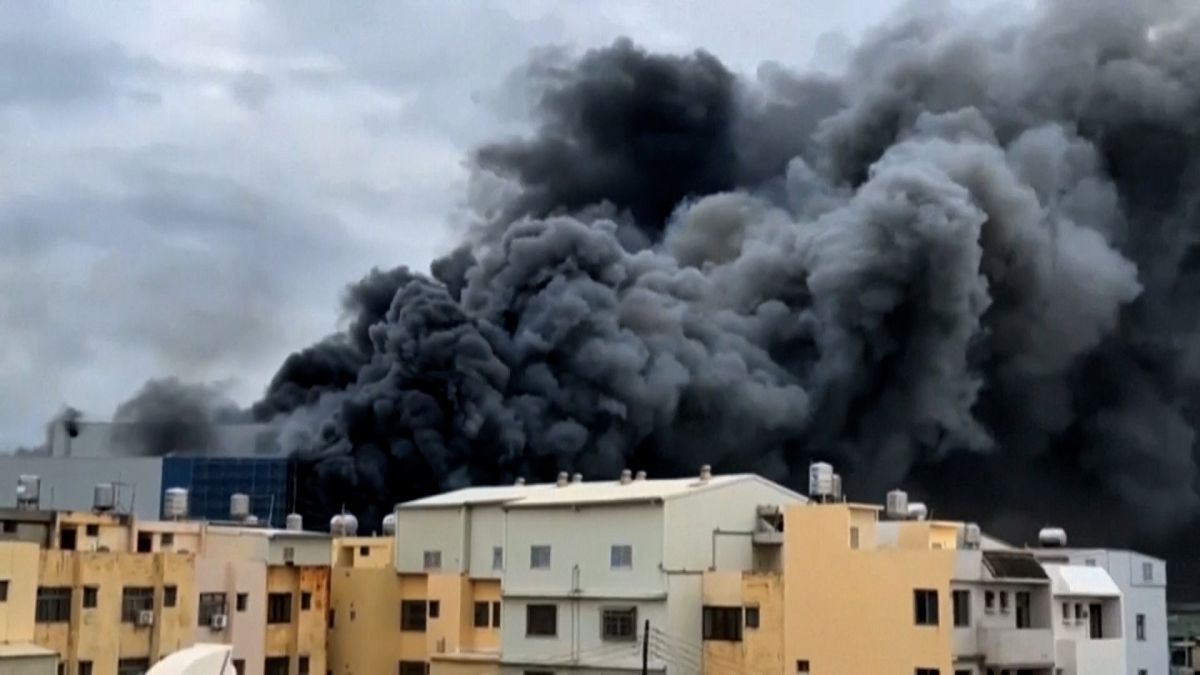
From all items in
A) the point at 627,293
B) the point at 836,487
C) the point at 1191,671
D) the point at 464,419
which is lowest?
the point at 1191,671

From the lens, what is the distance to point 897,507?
130 ft

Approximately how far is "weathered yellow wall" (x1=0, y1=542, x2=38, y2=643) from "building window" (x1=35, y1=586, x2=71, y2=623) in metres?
0.61

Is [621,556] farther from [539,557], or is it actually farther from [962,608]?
[962,608]

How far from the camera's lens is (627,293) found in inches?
2445

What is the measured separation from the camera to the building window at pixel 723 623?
35469 millimetres

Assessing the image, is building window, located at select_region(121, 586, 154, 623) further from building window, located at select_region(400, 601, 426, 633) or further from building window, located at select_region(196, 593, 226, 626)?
building window, located at select_region(400, 601, 426, 633)

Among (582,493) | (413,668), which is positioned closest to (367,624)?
(413,668)

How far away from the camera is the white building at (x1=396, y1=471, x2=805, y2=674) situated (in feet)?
119

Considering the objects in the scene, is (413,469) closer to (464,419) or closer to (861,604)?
(464,419)

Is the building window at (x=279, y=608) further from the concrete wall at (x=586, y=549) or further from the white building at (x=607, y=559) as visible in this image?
the concrete wall at (x=586, y=549)

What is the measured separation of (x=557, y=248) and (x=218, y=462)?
1479 cm

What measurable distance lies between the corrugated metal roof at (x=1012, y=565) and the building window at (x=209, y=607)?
53.5 ft

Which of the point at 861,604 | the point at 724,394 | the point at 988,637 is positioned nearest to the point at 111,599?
the point at 861,604

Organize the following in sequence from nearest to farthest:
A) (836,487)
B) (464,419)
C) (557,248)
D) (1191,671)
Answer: (836,487)
(1191,671)
(464,419)
(557,248)
